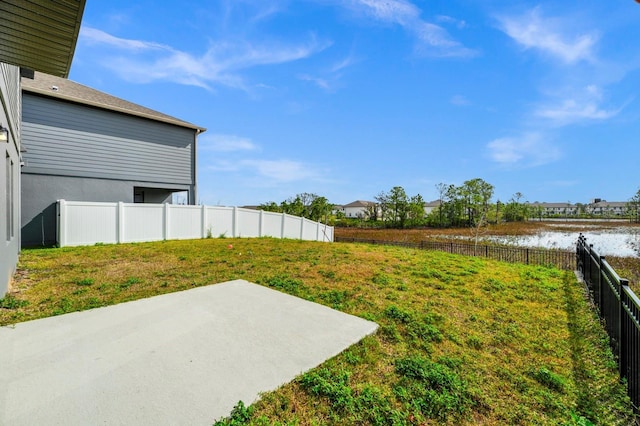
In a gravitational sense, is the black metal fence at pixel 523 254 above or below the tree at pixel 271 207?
below

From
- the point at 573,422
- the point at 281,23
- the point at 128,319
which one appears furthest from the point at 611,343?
the point at 281,23

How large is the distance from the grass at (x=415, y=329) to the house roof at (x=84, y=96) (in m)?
6.38

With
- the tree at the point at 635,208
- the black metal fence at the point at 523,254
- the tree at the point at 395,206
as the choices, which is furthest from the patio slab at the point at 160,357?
the tree at the point at 635,208

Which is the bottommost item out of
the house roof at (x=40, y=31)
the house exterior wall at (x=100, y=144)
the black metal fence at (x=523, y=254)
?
the black metal fence at (x=523, y=254)

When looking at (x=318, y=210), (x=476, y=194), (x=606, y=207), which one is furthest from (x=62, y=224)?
(x=606, y=207)

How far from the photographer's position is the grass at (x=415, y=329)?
2221 mm

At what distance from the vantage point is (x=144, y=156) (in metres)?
12.8

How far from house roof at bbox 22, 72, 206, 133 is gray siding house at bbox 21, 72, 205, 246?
27 mm

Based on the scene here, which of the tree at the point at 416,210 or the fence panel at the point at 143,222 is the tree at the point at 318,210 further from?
the fence panel at the point at 143,222

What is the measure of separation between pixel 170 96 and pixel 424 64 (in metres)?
10.2

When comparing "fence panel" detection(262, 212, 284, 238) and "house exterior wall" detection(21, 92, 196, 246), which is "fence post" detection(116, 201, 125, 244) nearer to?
"house exterior wall" detection(21, 92, 196, 246)

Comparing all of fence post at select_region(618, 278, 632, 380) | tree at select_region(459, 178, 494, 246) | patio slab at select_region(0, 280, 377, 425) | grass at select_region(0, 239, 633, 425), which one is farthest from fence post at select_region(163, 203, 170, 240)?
tree at select_region(459, 178, 494, 246)

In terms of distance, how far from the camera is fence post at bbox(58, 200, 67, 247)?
905 cm

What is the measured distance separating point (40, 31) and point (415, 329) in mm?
5360
